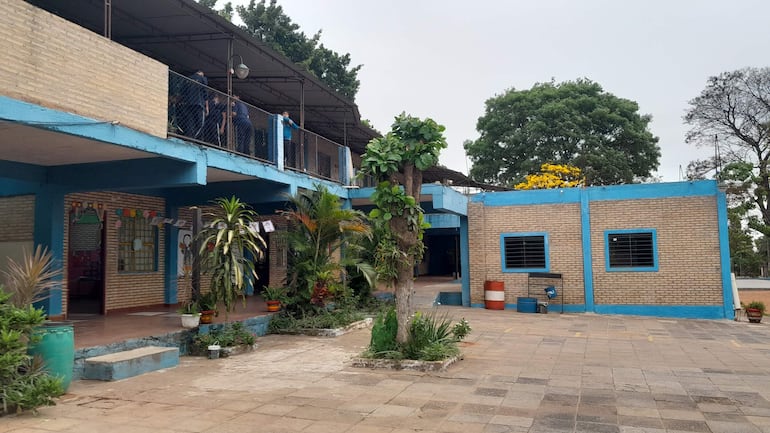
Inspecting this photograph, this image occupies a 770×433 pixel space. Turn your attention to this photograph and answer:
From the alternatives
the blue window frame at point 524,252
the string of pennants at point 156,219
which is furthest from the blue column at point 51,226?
the blue window frame at point 524,252

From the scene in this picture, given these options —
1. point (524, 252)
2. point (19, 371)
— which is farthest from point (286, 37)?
point (19, 371)

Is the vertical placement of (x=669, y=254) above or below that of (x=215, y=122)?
below

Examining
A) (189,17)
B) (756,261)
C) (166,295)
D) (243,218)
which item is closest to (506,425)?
(243,218)

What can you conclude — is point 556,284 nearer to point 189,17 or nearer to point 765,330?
point 765,330

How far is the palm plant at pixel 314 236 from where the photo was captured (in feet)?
39.1

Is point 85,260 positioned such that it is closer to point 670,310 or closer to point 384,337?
point 384,337

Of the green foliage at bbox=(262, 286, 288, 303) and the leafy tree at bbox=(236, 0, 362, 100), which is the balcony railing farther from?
the leafy tree at bbox=(236, 0, 362, 100)

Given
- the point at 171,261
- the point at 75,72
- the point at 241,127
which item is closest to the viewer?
the point at 75,72

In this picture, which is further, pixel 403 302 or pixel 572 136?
pixel 572 136

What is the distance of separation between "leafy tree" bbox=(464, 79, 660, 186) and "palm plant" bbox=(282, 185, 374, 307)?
20.4 metres

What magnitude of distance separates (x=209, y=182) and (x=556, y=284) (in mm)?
10482

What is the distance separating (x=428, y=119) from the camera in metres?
8.37

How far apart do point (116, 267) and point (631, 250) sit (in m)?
13.6

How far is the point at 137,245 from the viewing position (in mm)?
12656
